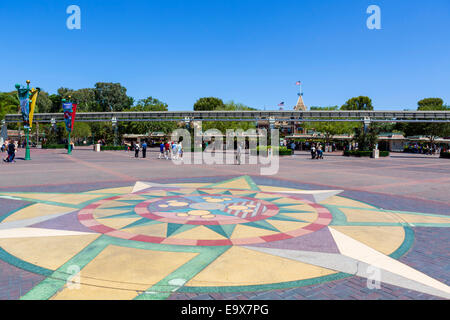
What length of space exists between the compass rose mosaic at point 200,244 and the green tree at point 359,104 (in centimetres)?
→ 8099

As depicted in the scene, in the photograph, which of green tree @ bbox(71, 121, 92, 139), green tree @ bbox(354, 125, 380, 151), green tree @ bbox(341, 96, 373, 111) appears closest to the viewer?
green tree @ bbox(354, 125, 380, 151)

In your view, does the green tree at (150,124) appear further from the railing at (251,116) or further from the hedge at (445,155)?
the hedge at (445,155)

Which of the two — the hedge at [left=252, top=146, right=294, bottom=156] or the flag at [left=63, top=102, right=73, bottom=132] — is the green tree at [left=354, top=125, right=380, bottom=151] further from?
the flag at [left=63, top=102, right=73, bottom=132]

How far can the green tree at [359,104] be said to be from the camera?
81.9 metres

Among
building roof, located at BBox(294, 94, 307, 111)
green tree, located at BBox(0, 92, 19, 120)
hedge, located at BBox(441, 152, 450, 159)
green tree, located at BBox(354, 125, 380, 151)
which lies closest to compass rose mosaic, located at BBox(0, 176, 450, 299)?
green tree, located at BBox(354, 125, 380, 151)

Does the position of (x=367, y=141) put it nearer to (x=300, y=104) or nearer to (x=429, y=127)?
(x=429, y=127)

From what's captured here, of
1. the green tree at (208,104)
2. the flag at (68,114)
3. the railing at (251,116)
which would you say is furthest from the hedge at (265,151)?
the green tree at (208,104)

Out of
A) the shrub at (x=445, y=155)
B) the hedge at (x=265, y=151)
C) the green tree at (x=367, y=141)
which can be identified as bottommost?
the shrub at (x=445, y=155)

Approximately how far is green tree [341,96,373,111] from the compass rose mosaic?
3189 inches

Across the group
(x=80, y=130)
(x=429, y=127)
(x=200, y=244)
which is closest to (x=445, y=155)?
(x=429, y=127)

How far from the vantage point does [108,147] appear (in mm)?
45531

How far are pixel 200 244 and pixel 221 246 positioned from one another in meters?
0.37

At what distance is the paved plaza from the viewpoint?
3811 mm

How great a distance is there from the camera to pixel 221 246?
206 inches
